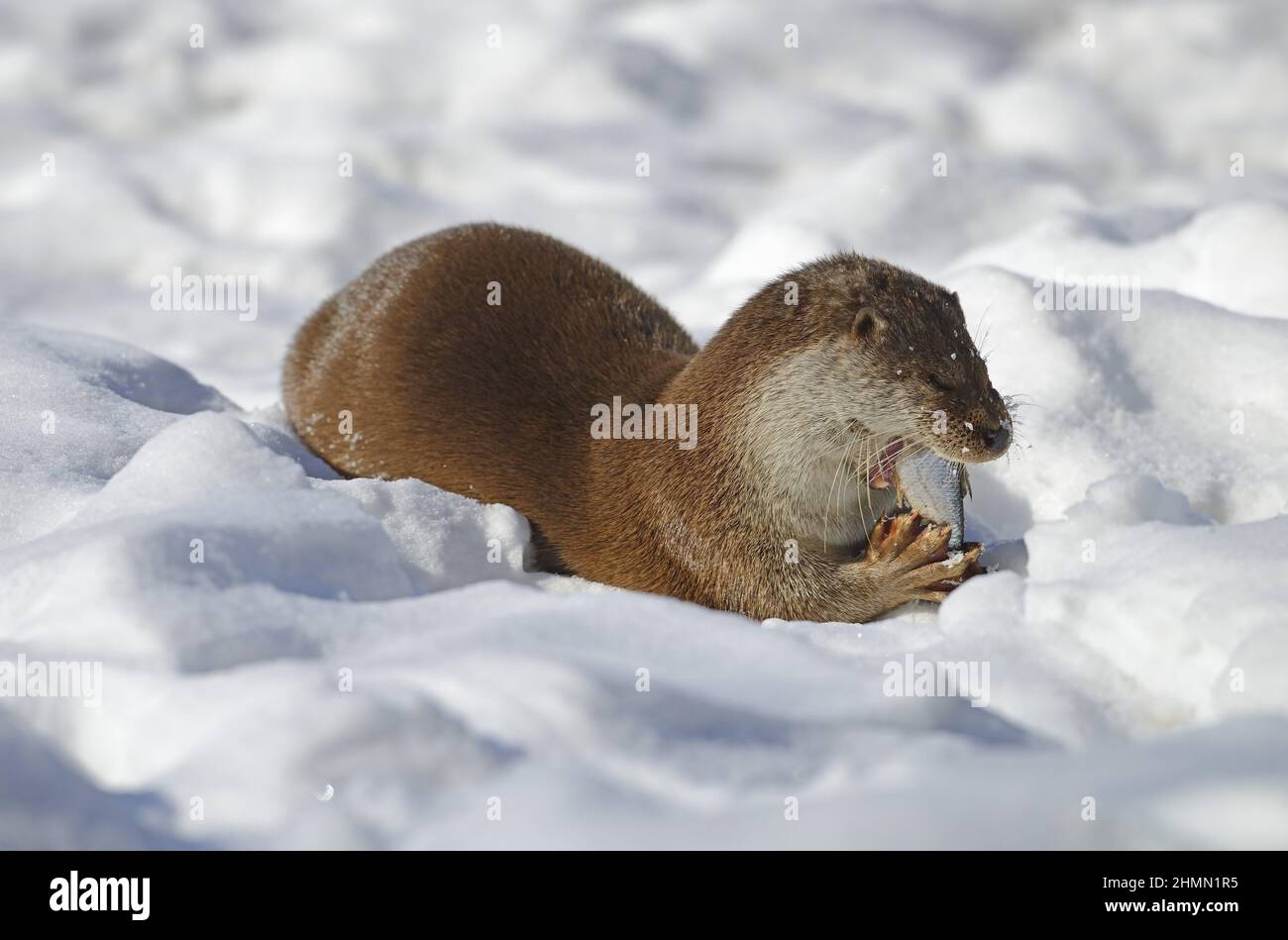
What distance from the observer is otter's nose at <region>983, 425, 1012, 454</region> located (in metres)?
3.12

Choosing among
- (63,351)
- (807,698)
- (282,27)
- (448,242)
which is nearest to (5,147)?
(282,27)

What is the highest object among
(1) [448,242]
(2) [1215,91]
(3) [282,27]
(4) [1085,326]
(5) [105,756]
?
(3) [282,27]

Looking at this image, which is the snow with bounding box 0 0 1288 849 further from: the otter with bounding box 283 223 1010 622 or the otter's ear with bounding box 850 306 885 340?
the otter's ear with bounding box 850 306 885 340

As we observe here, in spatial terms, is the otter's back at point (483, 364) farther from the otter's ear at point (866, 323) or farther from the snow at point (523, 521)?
the otter's ear at point (866, 323)

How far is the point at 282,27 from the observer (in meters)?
8.52

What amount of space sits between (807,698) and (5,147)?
661 centimetres

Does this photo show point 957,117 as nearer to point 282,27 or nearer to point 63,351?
point 282,27

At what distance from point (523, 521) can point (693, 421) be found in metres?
0.51

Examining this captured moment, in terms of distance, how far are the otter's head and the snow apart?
0.99 ft

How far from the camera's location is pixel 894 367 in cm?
316

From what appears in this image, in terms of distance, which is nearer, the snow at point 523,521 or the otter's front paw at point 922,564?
the snow at point 523,521

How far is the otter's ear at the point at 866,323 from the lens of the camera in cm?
319

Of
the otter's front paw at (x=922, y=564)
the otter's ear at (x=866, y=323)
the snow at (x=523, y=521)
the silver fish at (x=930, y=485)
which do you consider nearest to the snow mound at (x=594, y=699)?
the snow at (x=523, y=521)

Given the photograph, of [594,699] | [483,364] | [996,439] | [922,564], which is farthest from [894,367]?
[594,699]
